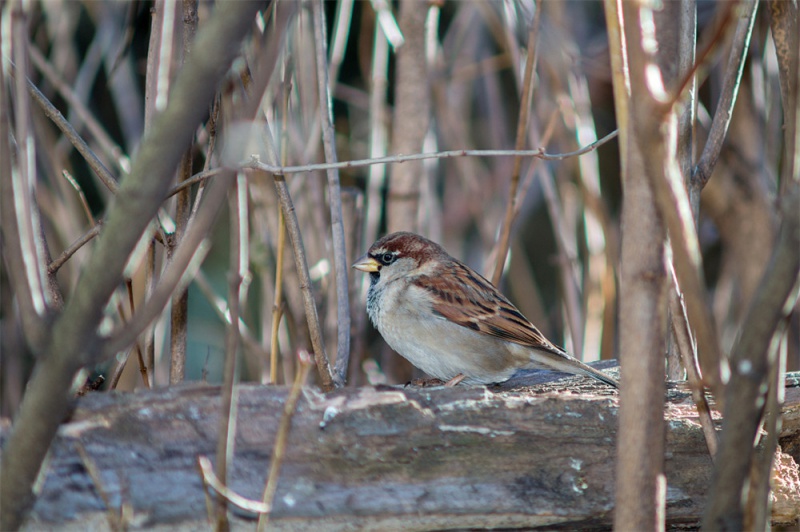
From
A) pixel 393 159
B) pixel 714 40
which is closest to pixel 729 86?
pixel 393 159

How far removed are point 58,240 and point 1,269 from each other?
1.04 ft

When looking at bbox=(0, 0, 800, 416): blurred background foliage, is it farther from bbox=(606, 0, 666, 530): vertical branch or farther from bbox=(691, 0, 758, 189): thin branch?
bbox=(606, 0, 666, 530): vertical branch

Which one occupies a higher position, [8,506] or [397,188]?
[397,188]

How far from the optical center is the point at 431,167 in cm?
320

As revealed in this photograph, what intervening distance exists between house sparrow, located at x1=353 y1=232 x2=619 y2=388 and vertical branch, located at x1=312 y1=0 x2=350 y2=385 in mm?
679

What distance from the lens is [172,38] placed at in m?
1.59

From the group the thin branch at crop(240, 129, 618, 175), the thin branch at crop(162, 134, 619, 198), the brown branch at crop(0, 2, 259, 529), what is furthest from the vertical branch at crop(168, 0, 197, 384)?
the brown branch at crop(0, 2, 259, 529)

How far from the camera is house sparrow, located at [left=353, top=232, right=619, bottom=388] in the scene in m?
2.71

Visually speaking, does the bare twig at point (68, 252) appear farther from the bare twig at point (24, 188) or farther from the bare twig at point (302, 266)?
the bare twig at point (24, 188)

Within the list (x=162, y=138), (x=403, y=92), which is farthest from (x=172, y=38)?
(x=403, y=92)

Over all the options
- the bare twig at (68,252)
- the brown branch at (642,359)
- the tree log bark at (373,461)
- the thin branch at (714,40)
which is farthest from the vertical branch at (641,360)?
the bare twig at (68,252)

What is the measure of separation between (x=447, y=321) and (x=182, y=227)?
3.72 ft

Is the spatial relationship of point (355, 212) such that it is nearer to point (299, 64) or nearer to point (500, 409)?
point (299, 64)

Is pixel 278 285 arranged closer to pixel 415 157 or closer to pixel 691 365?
pixel 415 157
